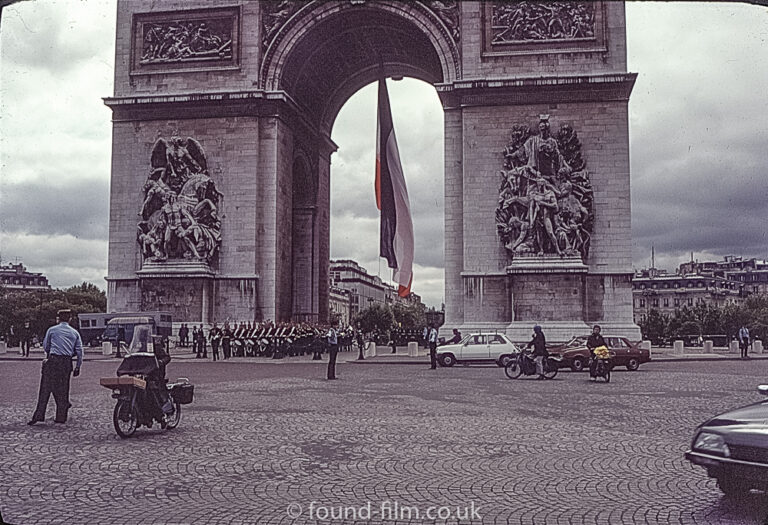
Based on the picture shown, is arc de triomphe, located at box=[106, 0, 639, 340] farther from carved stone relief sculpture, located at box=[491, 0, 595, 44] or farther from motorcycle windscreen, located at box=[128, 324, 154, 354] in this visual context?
motorcycle windscreen, located at box=[128, 324, 154, 354]

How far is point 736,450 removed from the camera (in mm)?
5582

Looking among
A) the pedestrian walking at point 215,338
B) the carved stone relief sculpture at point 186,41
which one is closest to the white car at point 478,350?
the pedestrian walking at point 215,338

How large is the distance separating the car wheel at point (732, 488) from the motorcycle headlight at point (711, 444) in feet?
0.71

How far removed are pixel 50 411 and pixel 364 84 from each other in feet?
104

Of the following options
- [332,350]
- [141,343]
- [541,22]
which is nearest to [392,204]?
[541,22]

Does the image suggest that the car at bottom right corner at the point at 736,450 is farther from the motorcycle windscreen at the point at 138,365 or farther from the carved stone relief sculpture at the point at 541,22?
the carved stone relief sculpture at the point at 541,22

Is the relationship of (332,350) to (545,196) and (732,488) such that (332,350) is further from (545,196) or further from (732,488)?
(732,488)

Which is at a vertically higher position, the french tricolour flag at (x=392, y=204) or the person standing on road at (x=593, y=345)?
the french tricolour flag at (x=392, y=204)

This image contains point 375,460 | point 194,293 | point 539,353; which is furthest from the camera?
point 194,293

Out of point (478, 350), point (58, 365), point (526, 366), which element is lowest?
point (526, 366)

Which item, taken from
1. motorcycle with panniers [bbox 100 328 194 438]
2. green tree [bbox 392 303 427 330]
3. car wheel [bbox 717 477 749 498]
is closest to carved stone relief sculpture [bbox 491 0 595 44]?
motorcycle with panniers [bbox 100 328 194 438]

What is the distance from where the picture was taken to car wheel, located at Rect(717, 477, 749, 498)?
5.74 metres

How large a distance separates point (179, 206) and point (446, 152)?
1122 centimetres

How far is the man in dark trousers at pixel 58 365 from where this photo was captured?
464 inches
